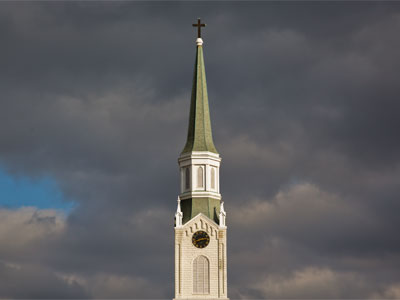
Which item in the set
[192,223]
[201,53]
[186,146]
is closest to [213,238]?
[192,223]

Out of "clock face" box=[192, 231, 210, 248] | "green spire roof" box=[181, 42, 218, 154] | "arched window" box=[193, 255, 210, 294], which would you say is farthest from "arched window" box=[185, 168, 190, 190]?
"arched window" box=[193, 255, 210, 294]

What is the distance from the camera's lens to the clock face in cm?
17941

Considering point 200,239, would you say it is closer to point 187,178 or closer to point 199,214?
point 199,214

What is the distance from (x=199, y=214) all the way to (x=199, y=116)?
15.8 meters

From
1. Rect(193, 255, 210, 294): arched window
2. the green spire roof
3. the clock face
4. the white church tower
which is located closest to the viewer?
Rect(193, 255, 210, 294): arched window

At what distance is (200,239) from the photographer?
17962cm

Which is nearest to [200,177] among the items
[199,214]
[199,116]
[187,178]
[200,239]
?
[187,178]

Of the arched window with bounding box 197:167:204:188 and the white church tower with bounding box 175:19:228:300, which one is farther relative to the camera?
the arched window with bounding box 197:167:204:188

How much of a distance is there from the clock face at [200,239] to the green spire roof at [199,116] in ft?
42.5

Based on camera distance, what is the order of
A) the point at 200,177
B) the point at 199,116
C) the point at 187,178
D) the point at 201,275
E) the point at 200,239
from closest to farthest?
the point at 201,275
the point at 200,239
the point at 200,177
the point at 187,178
the point at 199,116

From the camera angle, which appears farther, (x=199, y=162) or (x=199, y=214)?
(x=199, y=162)

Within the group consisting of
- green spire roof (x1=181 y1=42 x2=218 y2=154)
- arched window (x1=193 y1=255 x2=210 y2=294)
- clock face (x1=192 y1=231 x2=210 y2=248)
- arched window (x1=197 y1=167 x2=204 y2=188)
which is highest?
green spire roof (x1=181 y1=42 x2=218 y2=154)

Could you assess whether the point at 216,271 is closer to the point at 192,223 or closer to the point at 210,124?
the point at 192,223

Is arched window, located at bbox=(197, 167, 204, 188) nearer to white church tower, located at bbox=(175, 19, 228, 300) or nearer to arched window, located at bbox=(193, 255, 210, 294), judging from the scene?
white church tower, located at bbox=(175, 19, 228, 300)
